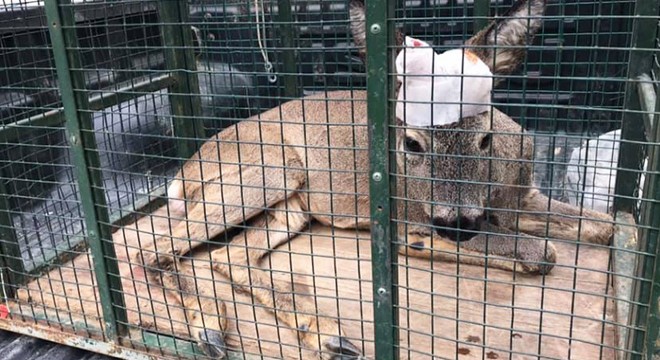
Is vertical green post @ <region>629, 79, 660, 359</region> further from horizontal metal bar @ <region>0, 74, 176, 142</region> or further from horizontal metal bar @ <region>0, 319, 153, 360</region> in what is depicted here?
horizontal metal bar @ <region>0, 74, 176, 142</region>

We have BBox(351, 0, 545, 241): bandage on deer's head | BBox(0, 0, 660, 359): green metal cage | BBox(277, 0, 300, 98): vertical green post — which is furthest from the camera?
BBox(277, 0, 300, 98): vertical green post

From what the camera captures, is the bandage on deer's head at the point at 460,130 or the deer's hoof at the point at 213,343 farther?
the deer's hoof at the point at 213,343

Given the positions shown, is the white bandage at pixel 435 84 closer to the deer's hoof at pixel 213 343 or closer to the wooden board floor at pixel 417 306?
the wooden board floor at pixel 417 306

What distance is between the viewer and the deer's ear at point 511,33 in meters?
2.99

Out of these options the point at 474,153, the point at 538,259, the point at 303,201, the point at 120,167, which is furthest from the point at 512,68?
the point at 120,167

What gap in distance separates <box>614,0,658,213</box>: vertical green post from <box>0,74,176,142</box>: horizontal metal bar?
2.55 meters

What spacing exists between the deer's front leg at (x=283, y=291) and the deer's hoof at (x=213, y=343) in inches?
10.6

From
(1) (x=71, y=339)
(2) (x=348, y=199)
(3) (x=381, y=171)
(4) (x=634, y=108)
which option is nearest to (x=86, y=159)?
(1) (x=71, y=339)

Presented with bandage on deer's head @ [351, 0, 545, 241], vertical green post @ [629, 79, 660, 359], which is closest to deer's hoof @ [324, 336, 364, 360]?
bandage on deer's head @ [351, 0, 545, 241]

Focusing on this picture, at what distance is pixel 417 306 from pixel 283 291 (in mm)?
754

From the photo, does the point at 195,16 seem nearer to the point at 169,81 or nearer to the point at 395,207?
the point at 169,81

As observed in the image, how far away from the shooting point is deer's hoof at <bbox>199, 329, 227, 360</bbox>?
3.05 m

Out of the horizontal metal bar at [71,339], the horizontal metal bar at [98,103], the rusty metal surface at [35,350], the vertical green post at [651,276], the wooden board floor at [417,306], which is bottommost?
the rusty metal surface at [35,350]

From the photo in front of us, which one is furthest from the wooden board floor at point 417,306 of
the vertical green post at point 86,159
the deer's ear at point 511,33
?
the deer's ear at point 511,33
